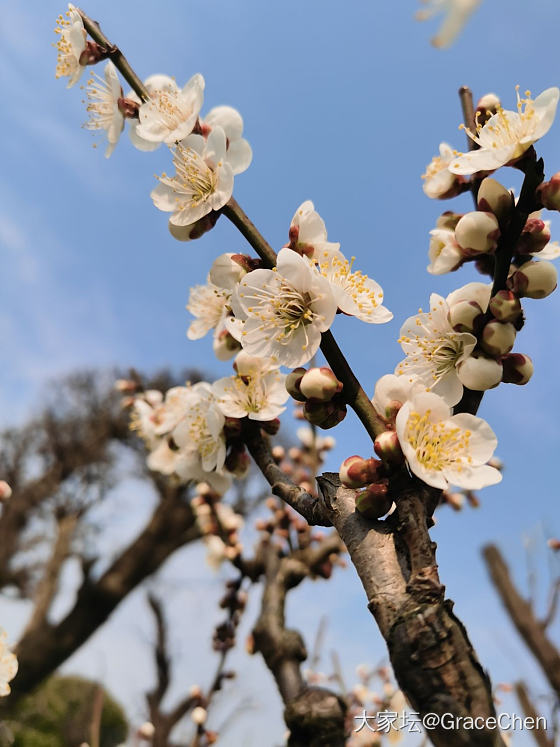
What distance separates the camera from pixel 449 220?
101 centimetres

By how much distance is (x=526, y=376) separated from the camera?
0.83 meters

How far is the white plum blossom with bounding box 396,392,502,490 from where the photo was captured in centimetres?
75

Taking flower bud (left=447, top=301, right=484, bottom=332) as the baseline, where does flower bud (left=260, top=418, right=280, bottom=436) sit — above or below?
above

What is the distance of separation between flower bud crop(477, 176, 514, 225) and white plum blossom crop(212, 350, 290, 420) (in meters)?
0.47

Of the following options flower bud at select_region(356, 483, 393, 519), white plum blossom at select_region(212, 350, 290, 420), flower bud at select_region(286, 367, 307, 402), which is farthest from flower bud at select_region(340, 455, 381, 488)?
white plum blossom at select_region(212, 350, 290, 420)

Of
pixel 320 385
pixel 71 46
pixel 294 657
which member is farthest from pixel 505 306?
pixel 294 657

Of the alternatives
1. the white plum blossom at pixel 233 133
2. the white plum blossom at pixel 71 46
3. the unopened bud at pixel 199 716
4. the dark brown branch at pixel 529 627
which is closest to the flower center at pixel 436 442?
the white plum blossom at pixel 233 133

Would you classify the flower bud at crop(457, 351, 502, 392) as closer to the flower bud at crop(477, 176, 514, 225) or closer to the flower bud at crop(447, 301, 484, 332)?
the flower bud at crop(447, 301, 484, 332)

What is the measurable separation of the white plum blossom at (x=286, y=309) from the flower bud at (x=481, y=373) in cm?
19

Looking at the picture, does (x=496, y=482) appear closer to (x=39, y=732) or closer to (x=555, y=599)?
(x=555, y=599)

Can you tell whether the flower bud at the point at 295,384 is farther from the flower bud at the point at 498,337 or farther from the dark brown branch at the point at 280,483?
the flower bud at the point at 498,337

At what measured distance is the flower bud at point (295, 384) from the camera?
830 millimetres

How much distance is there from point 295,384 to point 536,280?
1.16 ft

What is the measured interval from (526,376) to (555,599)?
169 cm
